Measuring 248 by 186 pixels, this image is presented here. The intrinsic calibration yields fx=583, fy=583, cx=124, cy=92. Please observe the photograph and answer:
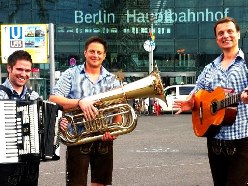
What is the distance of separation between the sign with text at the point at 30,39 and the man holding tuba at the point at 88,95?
760 inches

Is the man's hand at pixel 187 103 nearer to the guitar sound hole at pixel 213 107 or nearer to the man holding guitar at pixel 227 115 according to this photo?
the man holding guitar at pixel 227 115

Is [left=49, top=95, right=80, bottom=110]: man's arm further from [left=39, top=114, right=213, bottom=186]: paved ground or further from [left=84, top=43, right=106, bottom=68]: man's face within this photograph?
[left=39, top=114, right=213, bottom=186]: paved ground

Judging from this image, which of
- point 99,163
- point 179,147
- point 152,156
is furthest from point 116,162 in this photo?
point 99,163

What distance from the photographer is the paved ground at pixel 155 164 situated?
861 cm

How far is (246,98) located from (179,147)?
338 inches

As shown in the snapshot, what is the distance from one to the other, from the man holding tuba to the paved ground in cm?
284

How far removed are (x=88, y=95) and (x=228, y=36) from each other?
146 cm

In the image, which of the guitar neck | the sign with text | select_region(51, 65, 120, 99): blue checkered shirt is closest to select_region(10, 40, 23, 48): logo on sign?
the sign with text

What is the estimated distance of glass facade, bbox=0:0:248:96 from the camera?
37.6m

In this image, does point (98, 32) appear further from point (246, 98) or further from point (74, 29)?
point (246, 98)

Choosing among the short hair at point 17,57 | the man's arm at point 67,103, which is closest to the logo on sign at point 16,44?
the man's arm at point 67,103

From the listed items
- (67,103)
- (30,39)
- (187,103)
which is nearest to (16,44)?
(30,39)

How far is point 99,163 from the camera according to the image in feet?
18.3

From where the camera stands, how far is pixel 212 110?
4.88 m
